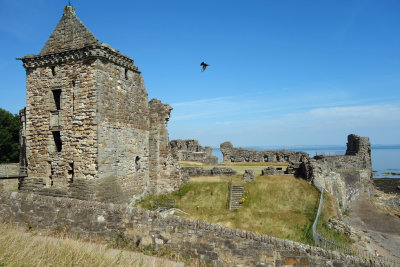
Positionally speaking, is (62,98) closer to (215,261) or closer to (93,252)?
(93,252)

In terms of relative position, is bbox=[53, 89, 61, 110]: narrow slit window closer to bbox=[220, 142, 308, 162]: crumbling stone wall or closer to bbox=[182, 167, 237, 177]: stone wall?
bbox=[182, 167, 237, 177]: stone wall

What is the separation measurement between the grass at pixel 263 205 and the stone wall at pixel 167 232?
5.54m

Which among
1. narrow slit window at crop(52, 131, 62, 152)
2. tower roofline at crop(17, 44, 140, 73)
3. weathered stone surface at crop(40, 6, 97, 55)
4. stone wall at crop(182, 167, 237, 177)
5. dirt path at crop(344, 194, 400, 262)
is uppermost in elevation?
weathered stone surface at crop(40, 6, 97, 55)

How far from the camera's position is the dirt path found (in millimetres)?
16719

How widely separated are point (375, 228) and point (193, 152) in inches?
1021

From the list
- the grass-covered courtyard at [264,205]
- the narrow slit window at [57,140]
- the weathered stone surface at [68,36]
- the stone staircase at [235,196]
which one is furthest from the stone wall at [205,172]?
the weathered stone surface at [68,36]

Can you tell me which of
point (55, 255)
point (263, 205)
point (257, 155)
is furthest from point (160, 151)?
point (257, 155)

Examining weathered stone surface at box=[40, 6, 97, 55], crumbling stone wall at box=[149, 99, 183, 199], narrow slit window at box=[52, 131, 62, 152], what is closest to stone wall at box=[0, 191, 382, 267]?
narrow slit window at box=[52, 131, 62, 152]

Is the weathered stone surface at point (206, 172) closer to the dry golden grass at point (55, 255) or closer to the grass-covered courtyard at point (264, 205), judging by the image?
the grass-covered courtyard at point (264, 205)

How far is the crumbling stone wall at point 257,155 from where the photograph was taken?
41.4 metres

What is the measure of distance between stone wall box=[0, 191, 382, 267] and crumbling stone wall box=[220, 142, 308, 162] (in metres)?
33.3

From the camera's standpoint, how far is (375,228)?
21578 millimetres

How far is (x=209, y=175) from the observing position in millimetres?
26188

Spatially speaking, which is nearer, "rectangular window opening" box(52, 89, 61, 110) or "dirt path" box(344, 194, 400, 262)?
"dirt path" box(344, 194, 400, 262)
